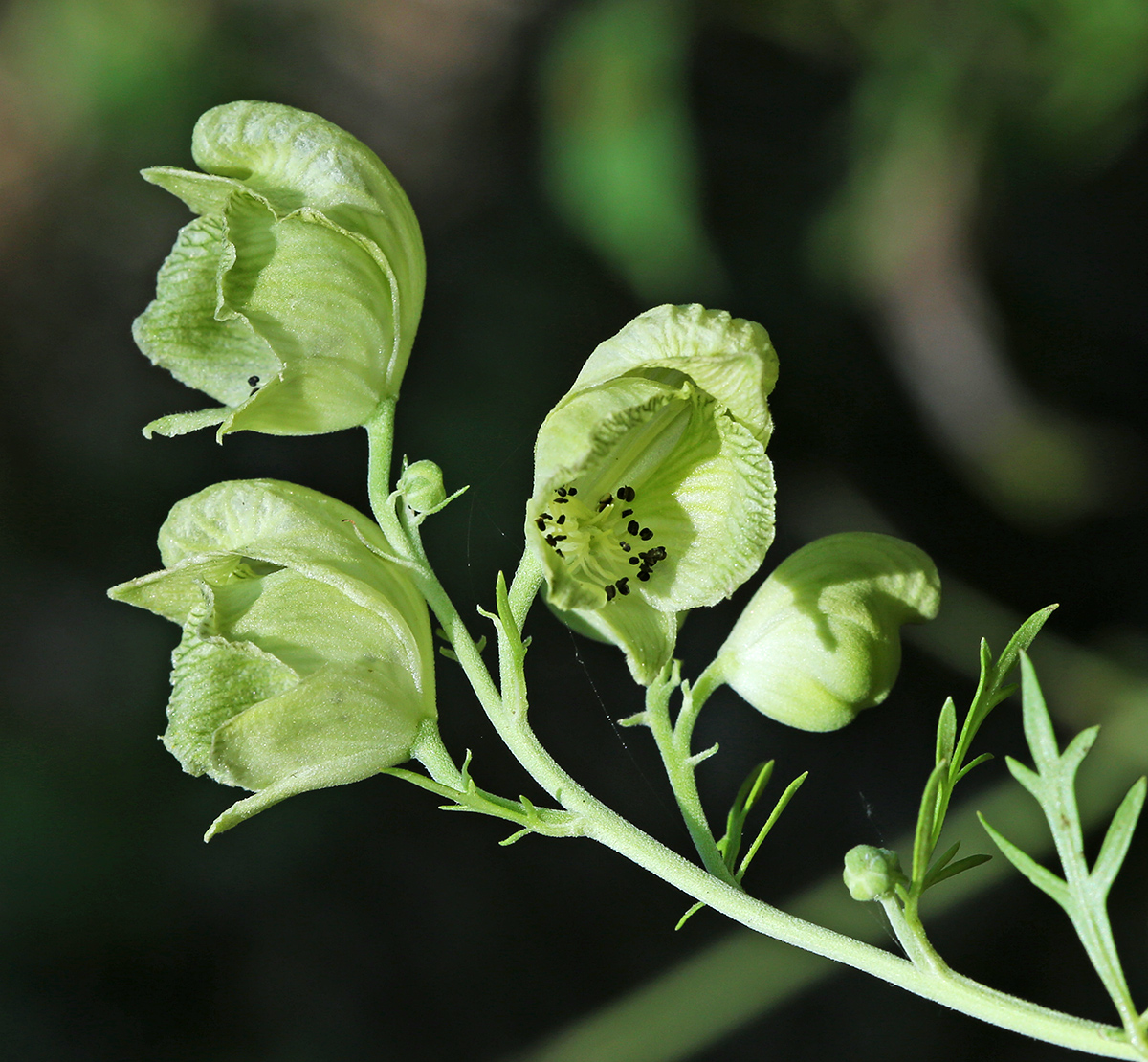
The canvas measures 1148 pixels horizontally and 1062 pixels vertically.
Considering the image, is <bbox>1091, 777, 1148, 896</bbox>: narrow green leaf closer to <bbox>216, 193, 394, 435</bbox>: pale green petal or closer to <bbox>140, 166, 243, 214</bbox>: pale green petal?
<bbox>216, 193, 394, 435</bbox>: pale green petal

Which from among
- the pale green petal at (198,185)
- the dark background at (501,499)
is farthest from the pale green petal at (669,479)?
the dark background at (501,499)

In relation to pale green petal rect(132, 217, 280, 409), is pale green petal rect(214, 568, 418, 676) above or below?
below

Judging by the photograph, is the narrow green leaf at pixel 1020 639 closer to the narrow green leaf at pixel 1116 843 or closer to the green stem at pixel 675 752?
the narrow green leaf at pixel 1116 843

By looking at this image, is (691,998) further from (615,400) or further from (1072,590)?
(615,400)

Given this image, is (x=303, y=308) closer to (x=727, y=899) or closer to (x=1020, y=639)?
(x=727, y=899)

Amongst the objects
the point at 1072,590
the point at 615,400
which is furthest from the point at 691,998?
the point at 615,400

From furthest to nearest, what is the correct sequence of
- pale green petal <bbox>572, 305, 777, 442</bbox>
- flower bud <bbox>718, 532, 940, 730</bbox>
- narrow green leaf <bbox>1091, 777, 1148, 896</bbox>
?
flower bud <bbox>718, 532, 940, 730</bbox>
pale green petal <bbox>572, 305, 777, 442</bbox>
narrow green leaf <bbox>1091, 777, 1148, 896</bbox>

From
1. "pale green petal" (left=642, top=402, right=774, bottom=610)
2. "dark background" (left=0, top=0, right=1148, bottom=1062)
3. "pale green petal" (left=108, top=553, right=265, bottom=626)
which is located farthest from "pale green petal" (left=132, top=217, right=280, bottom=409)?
"dark background" (left=0, top=0, right=1148, bottom=1062)
